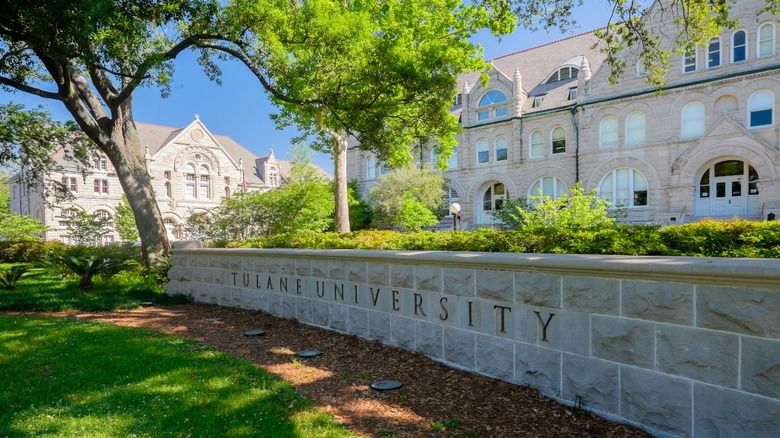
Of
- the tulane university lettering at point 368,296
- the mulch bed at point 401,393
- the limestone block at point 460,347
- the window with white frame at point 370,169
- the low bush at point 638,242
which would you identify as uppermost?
the window with white frame at point 370,169

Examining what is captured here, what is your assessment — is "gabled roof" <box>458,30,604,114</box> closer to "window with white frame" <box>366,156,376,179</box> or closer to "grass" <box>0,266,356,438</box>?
"window with white frame" <box>366,156,376,179</box>

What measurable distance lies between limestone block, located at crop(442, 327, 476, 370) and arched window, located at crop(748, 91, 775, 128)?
25608mm

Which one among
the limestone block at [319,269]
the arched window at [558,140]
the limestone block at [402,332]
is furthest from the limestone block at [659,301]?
the arched window at [558,140]

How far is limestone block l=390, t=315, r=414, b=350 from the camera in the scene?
5.26 m

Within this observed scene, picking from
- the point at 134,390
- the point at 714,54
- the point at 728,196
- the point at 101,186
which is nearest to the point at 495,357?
the point at 134,390

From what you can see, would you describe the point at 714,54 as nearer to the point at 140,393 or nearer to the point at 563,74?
the point at 563,74

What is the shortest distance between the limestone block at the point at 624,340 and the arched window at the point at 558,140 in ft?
89.1

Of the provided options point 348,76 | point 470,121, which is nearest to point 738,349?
point 348,76

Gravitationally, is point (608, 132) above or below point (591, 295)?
above

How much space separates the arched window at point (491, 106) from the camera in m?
31.5

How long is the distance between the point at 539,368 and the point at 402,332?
187 centimetres

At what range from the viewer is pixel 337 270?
639cm

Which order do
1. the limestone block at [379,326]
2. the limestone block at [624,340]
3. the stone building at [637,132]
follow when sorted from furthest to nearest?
1. the stone building at [637,132]
2. the limestone block at [379,326]
3. the limestone block at [624,340]

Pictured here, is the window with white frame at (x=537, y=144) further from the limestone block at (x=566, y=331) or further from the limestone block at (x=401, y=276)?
the limestone block at (x=566, y=331)
